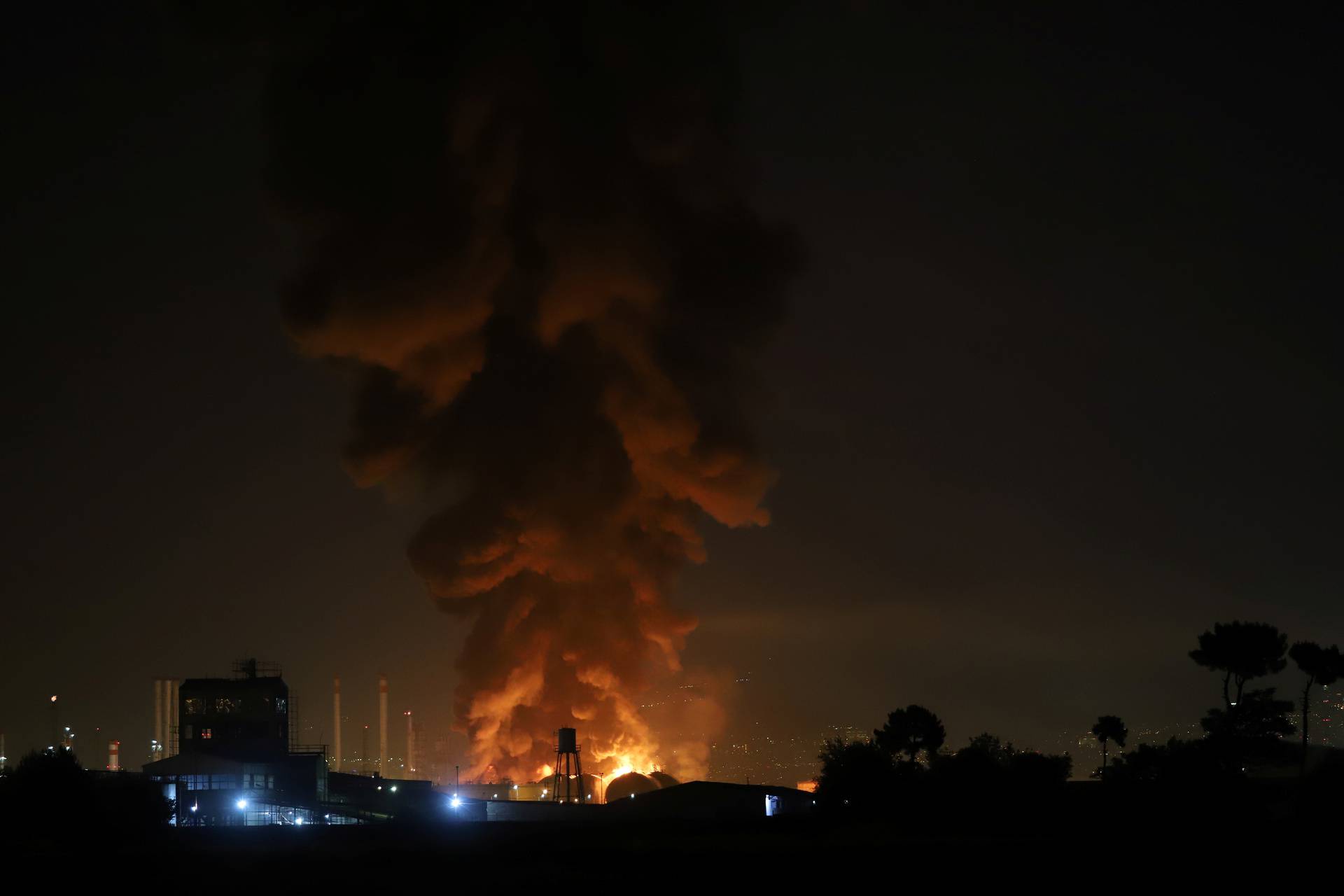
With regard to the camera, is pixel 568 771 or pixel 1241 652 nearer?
pixel 1241 652

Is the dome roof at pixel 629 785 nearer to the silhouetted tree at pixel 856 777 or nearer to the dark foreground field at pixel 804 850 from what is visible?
the silhouetted tree at pixel 856 777

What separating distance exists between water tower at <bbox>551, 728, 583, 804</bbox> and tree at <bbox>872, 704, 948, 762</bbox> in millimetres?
20892

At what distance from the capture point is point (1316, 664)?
69.6 metres

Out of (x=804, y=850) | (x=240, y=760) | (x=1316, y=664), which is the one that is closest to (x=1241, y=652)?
(x=1316, y=664)

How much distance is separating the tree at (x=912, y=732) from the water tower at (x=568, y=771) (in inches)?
823

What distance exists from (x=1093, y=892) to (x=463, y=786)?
6803 cm

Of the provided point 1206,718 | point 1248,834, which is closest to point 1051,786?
point 1206,718

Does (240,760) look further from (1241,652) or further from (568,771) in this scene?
(1241,652)

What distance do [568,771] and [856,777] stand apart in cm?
2237

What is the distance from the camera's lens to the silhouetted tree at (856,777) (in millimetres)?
78625

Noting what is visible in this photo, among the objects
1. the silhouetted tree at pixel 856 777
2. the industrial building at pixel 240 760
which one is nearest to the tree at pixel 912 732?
the silhouetted tree at pixel 856 777

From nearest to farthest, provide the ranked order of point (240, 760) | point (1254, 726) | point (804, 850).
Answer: point (804, 850)
point (1254, 726)
point (240, 760)

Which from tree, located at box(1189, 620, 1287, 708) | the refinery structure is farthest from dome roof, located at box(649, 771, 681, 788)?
tree, located at box(1189, 620, 1287, 708)

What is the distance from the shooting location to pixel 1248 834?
172 ft
